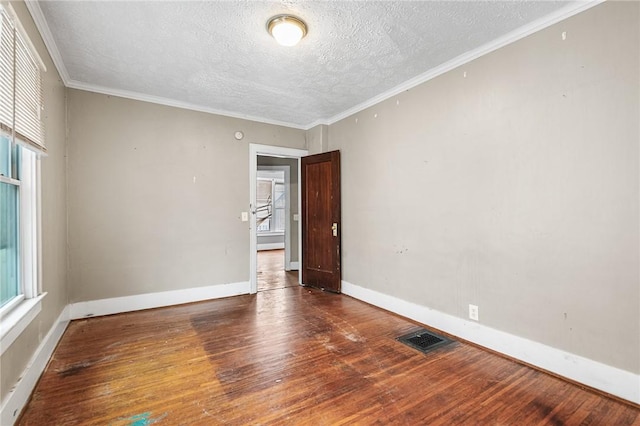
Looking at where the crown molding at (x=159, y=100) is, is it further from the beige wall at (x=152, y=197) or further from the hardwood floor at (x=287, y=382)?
the hardwood floor at (x=287, y=382)

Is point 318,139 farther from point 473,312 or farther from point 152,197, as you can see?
point 473,312

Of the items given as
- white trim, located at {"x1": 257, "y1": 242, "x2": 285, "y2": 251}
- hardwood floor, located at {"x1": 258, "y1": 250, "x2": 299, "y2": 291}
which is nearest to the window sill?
hardwood floor, located at {"x1": 258, "y1": 250, "x2": 299, "y2": 291}

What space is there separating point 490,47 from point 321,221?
9.50 ft

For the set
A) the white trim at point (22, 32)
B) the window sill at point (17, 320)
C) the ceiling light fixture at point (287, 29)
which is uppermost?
the ceiling light fixture at point (287, 29)

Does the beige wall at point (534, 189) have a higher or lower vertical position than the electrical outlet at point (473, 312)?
higher

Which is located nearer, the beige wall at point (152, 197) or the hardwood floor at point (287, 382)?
the hardwood floor at point (287, 382)

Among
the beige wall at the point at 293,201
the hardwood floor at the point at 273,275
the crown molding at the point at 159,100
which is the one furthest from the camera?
the beige wall at the point at 293,201

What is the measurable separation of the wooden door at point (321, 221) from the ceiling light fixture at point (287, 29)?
2.09 metres

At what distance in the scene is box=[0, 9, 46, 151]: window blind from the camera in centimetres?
159

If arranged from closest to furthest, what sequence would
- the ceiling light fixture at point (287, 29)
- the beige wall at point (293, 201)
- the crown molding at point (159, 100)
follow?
the ceiling light fixture at point (287, 29), the crown molding at point (159, 100), the beige wall at point (293, 201)

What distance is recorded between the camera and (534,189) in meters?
2.26

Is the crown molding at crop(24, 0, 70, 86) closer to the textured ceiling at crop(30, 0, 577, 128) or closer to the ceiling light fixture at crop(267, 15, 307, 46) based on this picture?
the textured ceiling at crop(30, 0, 577, 128)

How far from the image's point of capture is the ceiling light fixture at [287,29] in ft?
7.00

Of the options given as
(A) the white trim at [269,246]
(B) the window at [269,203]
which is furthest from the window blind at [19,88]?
(B) the window at [269,203]
